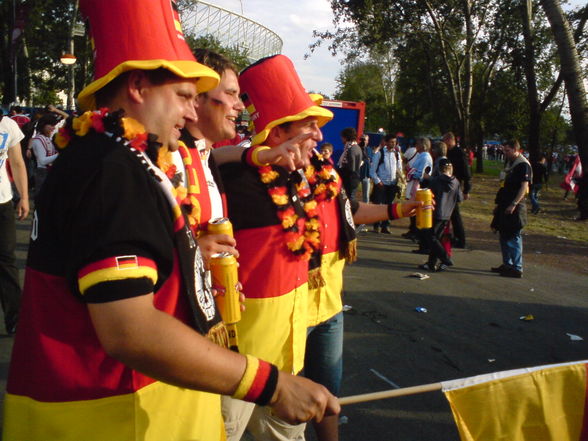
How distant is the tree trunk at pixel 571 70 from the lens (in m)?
10.4

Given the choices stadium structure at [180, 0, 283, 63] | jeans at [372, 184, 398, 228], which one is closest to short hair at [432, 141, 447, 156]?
jeans at [372, 184, 398, 228]

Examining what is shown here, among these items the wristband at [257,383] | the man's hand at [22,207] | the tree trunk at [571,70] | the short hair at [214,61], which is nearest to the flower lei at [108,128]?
the wristband at [257,383]

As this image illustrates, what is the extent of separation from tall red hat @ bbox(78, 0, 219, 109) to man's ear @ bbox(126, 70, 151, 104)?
30 millimetres

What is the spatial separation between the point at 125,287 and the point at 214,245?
718 mm

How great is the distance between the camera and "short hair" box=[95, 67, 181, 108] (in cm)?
148

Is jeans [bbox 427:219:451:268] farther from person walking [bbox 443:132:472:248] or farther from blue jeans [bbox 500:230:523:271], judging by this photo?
person walking [bbox 443:132:472:248]

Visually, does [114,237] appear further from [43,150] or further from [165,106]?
[43,150]

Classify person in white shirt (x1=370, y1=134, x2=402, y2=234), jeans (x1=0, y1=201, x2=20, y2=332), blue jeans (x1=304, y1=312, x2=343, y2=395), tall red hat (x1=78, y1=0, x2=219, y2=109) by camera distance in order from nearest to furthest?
tall red hat (x1=78, y1=0, x2=219, y2=109) < blue jeans (x1=304, y1=312, x2=343, y2=395) < jeans (x1=0, y1=201, x2=20, y2=332) < person in white shirt (x1=370, y1=134, x2=402, y2=234)

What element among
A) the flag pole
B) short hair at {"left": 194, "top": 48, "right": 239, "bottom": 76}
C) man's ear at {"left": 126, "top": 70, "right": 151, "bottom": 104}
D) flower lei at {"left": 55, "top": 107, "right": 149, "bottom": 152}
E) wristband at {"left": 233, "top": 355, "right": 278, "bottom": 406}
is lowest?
the flag pole

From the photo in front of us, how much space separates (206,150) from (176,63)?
0.91 metres

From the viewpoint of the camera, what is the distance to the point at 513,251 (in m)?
8.09

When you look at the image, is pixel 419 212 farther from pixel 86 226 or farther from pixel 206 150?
pixel 86 226

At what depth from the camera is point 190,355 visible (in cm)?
130

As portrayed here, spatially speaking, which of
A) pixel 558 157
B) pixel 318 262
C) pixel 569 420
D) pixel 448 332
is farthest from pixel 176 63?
pixel 558 157
